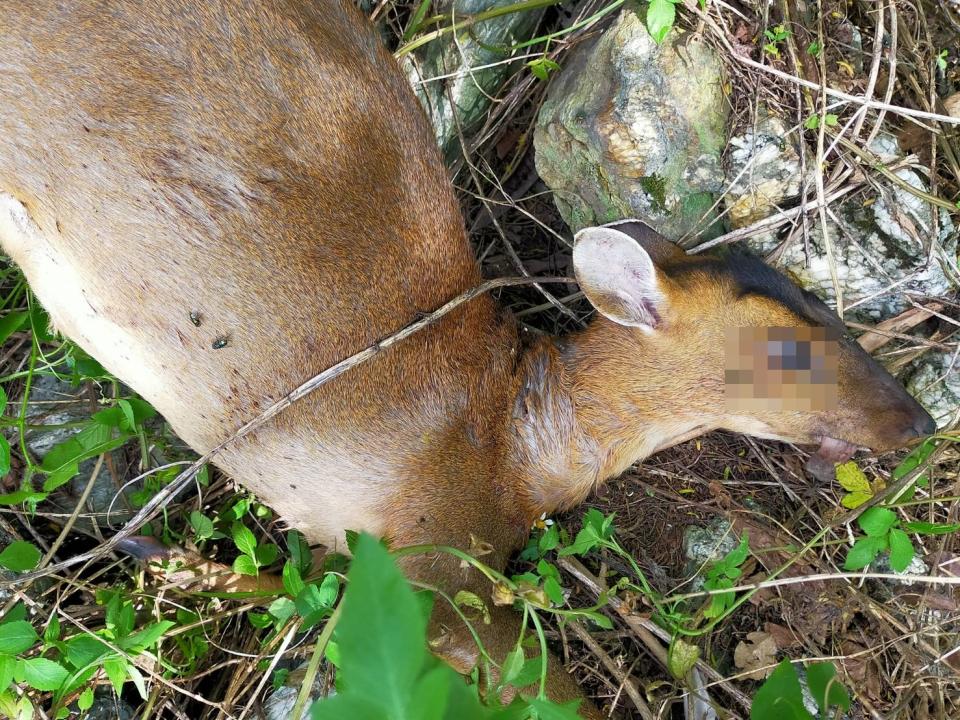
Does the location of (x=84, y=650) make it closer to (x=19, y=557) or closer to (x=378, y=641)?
(x=19, y=557)

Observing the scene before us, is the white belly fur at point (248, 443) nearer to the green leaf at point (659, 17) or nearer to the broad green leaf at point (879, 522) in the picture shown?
the broad green leaf at point (879, 522)

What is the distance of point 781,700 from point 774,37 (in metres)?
2.97

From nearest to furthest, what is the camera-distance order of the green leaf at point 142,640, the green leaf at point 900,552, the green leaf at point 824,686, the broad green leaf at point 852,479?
the green leaf at point 824,686 < the green leaf at point 900,552 < the green leaf at point 142,640 < the broad green leaf at point 852,479

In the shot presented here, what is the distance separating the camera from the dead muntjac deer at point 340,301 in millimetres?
2791

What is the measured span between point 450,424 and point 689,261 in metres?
1.31

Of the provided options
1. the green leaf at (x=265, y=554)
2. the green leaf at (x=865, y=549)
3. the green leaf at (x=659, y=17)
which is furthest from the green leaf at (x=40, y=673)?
the green leaf at (x=659, y=17)

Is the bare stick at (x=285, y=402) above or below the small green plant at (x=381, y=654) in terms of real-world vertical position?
below

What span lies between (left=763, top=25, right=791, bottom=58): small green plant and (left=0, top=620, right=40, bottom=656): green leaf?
13.3ft

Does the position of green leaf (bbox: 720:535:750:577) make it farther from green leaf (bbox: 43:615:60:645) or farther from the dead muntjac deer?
green leaf (bbox: 43:615:60:645)

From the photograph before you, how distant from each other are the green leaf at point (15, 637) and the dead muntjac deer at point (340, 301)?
94 cm

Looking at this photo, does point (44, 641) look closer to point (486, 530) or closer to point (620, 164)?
point (486, 530)

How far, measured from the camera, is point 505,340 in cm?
361

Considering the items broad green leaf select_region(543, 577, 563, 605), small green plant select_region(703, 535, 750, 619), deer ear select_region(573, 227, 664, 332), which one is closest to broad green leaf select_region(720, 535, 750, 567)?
small green plant select_region(703, 535, 750, 619)

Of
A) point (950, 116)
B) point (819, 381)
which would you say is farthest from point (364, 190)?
point (950, 116)
